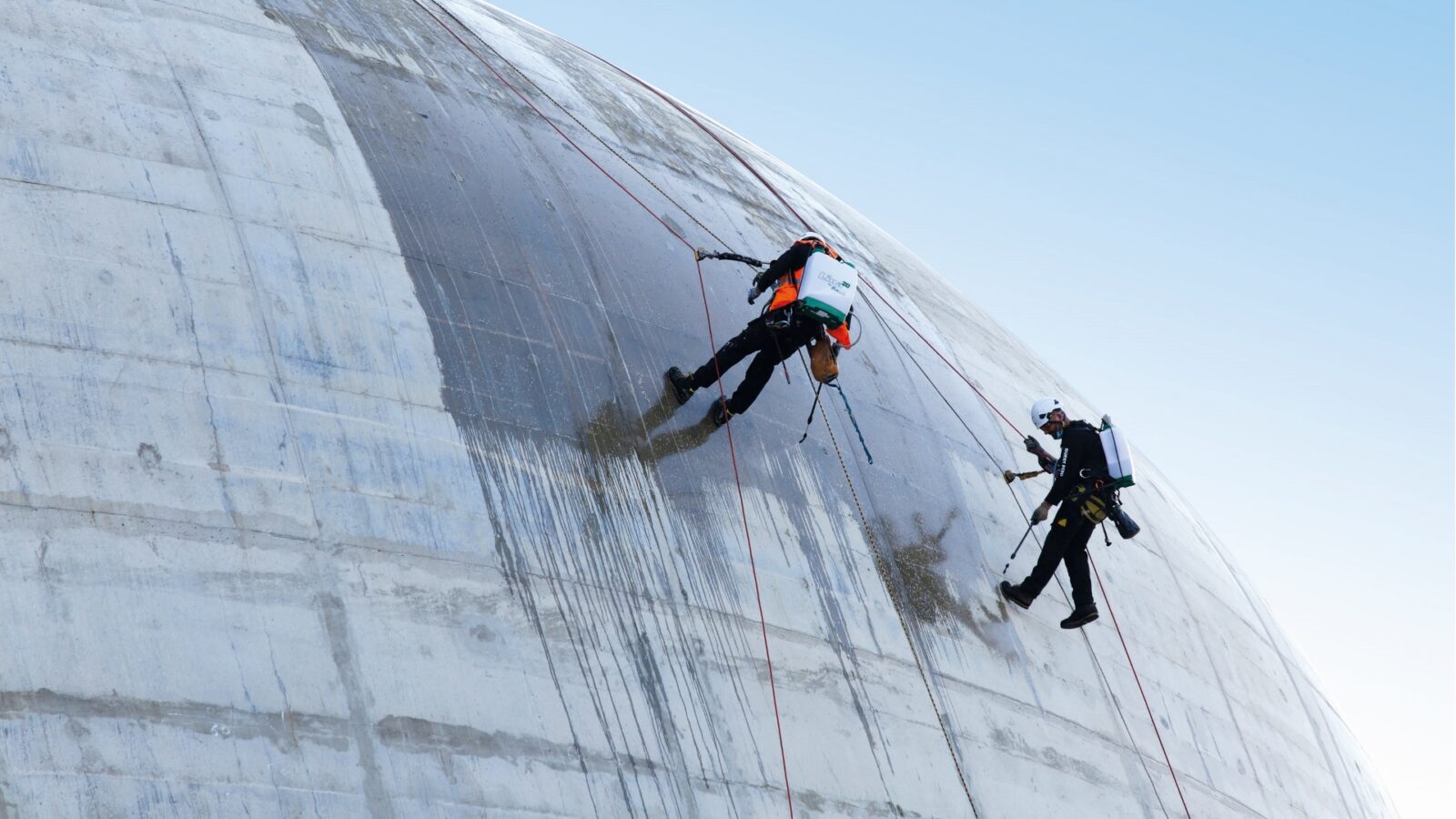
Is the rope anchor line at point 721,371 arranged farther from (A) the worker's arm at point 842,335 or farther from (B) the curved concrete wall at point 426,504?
(A) the worker's arm at point 842,335

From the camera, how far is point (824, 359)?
9.59 m

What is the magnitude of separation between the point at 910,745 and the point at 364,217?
464 cm

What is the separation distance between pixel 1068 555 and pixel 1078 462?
2.34 ft

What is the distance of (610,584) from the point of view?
773 centimetres

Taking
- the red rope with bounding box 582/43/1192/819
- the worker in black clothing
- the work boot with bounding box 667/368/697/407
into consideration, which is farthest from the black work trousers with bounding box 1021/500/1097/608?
the work boot with bounding box 667/368/697/407

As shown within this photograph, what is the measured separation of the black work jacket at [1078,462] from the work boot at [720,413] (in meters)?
2.92

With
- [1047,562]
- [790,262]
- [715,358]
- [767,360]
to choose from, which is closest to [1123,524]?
[1047,562]

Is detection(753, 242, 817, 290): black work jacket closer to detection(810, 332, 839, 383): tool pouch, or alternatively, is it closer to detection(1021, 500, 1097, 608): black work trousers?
detection(810, 332, 839, 383): tool pouch

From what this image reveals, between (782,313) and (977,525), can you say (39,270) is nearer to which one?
(782,313)

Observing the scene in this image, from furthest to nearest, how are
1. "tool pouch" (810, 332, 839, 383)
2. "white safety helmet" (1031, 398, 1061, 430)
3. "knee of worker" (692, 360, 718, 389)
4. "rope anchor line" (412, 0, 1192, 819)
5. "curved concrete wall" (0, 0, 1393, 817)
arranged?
"white safety helmet" (1031, 398, 1061, 430), "tool pouch" (810, 332, 839, 383), "knee of worker" (692, 360, 718, 389), "rope anchor line" (412, 0, 1192, 819), "curved concrete wall" (0, 0, 1393, 817)

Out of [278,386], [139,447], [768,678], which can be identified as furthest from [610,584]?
[139,447]

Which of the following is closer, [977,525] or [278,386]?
[278,386]

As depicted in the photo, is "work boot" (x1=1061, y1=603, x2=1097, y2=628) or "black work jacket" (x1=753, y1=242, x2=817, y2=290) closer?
"black work jacket" (x1=753, y1=242, x2=817, y2=290)

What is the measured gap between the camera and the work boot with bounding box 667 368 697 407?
9.27 meters
